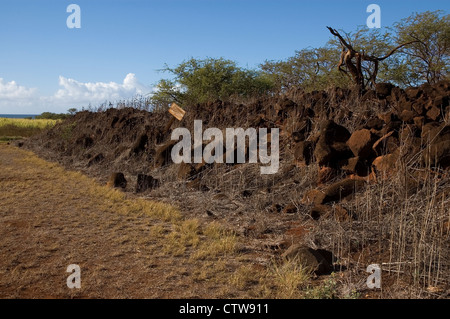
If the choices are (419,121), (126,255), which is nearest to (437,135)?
(419,121)

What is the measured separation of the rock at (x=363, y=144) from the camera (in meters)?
6.23

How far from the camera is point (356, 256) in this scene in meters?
4.14

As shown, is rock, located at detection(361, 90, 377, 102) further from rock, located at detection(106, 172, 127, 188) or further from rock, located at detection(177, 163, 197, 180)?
rock, located at detection(106, 172, 127, 188)

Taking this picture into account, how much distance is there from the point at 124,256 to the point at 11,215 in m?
2.81

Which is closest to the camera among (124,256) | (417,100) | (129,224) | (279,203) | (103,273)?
(103,273)

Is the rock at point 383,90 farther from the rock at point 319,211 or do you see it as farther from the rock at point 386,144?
the rock at point 319,211

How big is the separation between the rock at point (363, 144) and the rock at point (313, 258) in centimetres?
267

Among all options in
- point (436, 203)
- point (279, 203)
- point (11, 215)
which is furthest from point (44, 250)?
point (436, 203)

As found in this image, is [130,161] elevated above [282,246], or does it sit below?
above

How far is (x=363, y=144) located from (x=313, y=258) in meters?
2.98

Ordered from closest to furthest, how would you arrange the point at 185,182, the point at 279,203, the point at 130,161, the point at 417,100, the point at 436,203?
1. the point at 436,203
2. the point at 279,203
3. the point at 417,100
4. the point at 185,182
5. the point at 130,161
